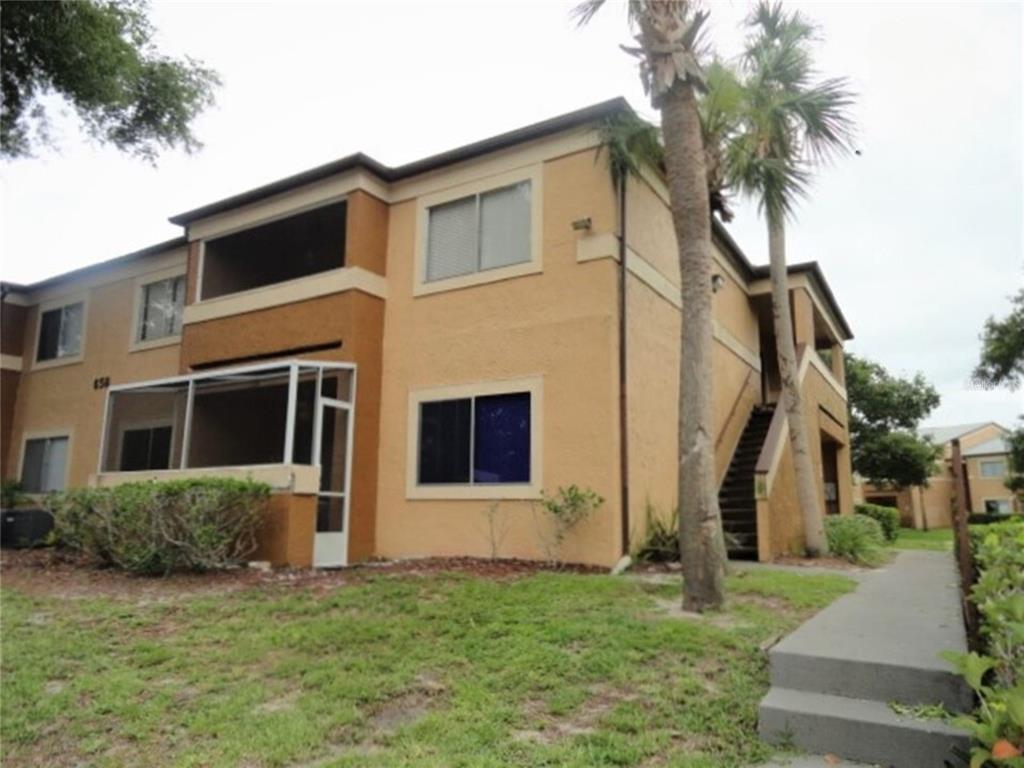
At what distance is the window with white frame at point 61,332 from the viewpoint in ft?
61.1

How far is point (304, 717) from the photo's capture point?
4668 millimetres

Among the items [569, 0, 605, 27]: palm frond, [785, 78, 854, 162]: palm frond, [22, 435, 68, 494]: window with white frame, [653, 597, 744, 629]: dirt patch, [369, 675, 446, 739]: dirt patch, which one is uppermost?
[785, 78, 854, 162]: palm frond

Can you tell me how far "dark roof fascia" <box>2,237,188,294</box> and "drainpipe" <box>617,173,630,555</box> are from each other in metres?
10.6

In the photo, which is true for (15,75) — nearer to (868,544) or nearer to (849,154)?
(849,154)

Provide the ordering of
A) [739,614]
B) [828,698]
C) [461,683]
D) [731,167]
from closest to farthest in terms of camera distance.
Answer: [828,698] < [461,683] < [739,614] < [731,167]

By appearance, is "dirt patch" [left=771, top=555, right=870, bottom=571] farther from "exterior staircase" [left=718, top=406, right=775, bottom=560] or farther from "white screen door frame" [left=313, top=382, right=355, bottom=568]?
"white screen door frame" [left=313, top=382, right=355, bottom=568]

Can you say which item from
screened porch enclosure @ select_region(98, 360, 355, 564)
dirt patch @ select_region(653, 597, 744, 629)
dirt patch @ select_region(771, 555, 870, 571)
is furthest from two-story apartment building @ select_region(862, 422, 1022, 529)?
dirt patch @ select_region(653, 597, 744, 629)

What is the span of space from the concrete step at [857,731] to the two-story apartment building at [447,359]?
5.60m

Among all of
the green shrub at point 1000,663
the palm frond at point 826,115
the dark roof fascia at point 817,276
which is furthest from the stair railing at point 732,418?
the green shrub at point 1000,663

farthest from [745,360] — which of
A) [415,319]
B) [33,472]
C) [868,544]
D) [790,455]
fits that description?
[33,472]

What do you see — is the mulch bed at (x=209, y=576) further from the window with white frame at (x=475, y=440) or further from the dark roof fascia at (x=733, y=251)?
the dark roof fascia at (x=733, y=251)

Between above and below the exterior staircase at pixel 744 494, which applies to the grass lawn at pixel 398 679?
below

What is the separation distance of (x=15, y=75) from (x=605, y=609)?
874cm

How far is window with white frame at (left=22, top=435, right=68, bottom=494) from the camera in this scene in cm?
1795
